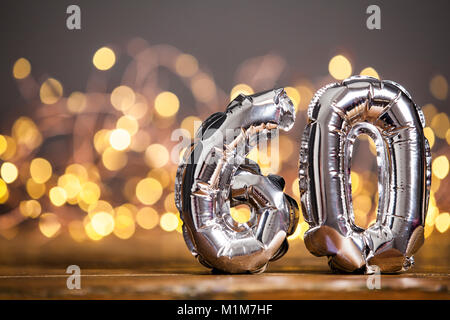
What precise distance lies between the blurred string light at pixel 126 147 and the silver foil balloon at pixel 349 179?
152 centimetres

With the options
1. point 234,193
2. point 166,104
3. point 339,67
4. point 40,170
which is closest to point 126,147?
point 166,104

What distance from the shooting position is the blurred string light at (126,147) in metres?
3.07

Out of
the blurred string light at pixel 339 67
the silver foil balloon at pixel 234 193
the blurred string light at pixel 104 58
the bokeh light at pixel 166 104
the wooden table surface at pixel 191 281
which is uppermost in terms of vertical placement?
the blurred string light at pixel 104 58

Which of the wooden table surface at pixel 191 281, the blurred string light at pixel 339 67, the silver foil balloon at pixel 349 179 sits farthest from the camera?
the blurred string light at pixel 339 67

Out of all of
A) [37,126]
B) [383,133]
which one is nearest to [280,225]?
[383,133]

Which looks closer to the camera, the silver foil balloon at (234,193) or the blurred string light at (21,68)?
the silver foil balloon at (234,193)

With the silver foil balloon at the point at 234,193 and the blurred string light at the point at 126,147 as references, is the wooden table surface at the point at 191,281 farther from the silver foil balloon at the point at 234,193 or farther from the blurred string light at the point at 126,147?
the blurred string light at the point at 126,147

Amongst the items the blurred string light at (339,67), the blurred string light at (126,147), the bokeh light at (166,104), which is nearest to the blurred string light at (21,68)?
the blurred string light at (126,147)

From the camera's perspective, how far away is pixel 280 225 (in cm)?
146

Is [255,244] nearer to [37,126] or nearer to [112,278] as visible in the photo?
[112,278]

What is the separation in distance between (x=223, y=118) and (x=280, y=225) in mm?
304

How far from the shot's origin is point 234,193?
1.53 metres

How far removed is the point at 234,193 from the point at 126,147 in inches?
66.7

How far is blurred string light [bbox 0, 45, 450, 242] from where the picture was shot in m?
3.07
